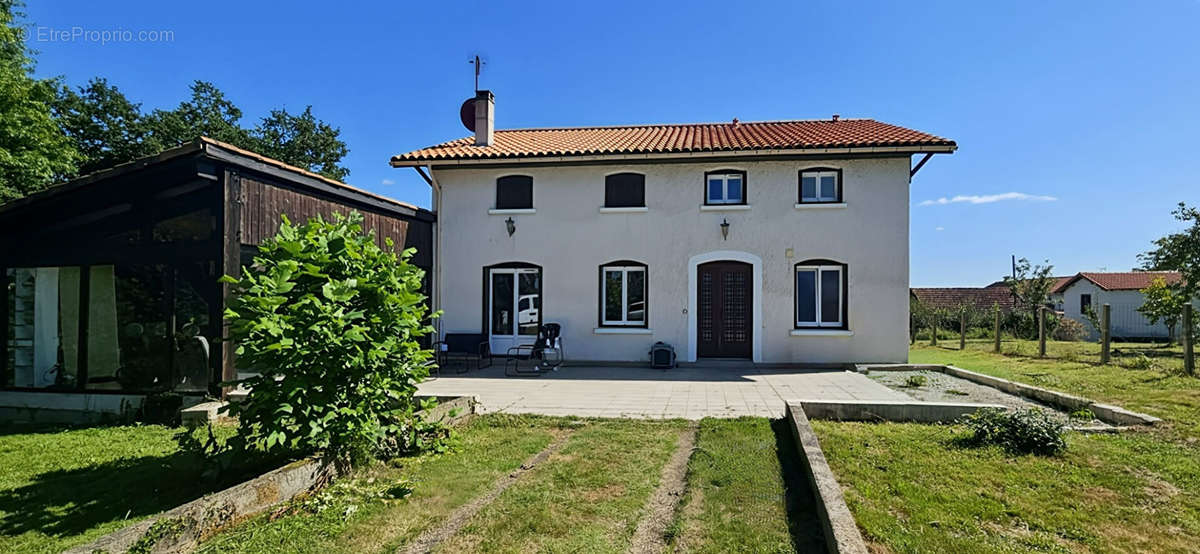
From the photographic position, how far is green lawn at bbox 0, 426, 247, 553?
3.51m

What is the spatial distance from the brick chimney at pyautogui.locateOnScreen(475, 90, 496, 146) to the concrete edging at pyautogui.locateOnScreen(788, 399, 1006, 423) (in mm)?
10494

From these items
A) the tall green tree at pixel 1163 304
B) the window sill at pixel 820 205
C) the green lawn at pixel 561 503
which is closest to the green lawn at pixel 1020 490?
the green lawn at pixel 561 503

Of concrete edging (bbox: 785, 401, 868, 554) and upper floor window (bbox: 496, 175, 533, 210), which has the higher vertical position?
upper floor window (bbox: 496, 175, 533, 210)

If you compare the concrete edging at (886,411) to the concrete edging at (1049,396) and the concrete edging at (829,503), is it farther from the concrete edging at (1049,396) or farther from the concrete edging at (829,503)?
the concrete edging at (829,503)

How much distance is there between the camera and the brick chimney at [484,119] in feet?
46.1

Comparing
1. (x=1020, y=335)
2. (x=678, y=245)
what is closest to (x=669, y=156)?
(x=678, y=245)

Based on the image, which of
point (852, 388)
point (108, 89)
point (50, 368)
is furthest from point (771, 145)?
point (108, 89)

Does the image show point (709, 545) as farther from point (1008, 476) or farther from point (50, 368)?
point (50, 368)

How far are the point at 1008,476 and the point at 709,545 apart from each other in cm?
273

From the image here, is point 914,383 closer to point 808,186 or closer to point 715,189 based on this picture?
point 808,186

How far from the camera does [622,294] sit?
492 inches

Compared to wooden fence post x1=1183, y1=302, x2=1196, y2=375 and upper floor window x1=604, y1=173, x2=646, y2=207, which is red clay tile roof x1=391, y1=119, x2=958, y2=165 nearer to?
upper floor window x1=604, y1=173, x2=646, y2=207

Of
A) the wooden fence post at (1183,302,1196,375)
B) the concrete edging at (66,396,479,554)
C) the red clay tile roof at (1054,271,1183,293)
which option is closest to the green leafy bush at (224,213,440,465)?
the concrete edging at (66,396,479,554)

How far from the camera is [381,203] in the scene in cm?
1048
